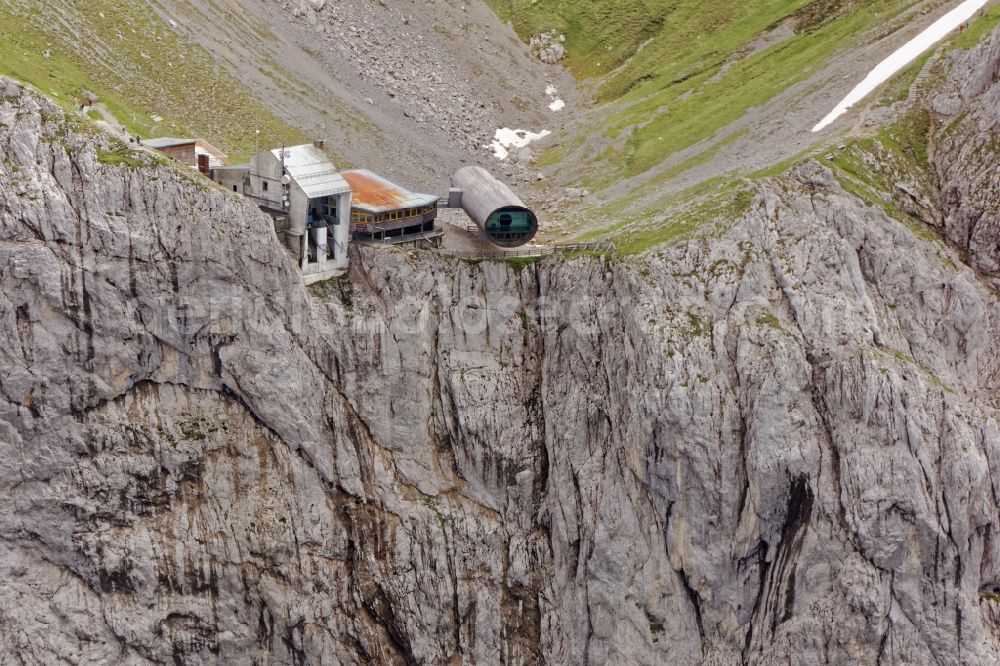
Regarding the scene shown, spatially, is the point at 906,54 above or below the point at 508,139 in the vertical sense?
below

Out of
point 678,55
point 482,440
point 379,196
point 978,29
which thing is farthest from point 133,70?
point 978,29

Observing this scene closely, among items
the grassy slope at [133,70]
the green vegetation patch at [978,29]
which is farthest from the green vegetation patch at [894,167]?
the grassy slope at [133,70]

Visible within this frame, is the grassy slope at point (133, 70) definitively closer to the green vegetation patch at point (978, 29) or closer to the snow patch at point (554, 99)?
the snow patch at point (554, 99)

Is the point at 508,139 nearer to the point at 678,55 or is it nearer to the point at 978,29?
the point at 678,55

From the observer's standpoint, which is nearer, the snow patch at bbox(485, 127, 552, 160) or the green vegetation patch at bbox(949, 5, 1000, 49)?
the green vegetation patch at bbox(949, 5, 1000, 49)

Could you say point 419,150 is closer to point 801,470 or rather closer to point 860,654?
point 801,470

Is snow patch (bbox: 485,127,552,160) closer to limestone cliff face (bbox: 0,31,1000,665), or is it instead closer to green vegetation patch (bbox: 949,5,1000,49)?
limestone cliff face (bbox: 0,31,1000,665)

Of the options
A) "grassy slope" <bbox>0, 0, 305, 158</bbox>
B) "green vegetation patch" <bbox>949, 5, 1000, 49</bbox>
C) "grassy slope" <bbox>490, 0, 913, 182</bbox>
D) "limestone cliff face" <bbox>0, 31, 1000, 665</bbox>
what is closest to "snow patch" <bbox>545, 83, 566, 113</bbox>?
"grassy slope" <bbox>490, 0, 913, 182</bbox>
